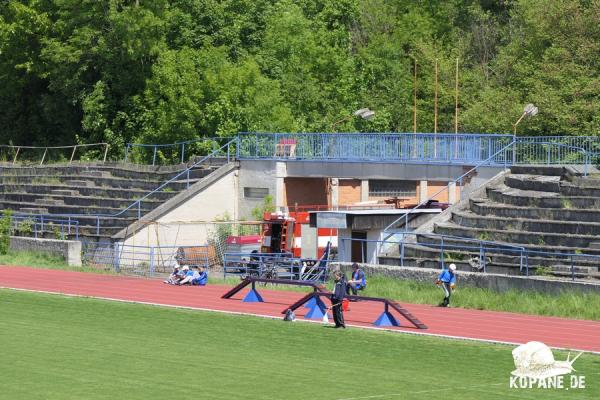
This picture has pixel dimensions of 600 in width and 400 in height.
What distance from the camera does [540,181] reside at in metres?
43.6

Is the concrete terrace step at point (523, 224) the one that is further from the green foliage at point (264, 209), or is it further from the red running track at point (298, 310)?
the green foliage at point (264, 209)

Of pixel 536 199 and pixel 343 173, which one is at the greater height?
pixel 343 173

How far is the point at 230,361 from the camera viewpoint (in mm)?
22375

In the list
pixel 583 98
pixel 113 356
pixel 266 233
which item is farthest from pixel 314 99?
pixel 113 356

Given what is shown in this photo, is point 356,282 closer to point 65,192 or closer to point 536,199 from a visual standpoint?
point 536,199

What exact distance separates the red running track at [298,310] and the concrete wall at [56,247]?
2.28 m

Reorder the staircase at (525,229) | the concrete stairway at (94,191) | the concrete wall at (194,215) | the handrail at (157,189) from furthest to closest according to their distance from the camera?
the concrete stairway at (94,191) → the handrail at (157,189) → the concrete wall at (194,215) → the staircase at (525,229)

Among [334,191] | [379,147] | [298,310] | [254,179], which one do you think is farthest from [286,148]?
[298,310]

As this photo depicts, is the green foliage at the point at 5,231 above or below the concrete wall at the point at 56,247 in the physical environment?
above

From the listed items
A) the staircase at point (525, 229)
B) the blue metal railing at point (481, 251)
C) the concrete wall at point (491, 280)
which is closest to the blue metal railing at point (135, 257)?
the blue metal railing at point (481, 251)

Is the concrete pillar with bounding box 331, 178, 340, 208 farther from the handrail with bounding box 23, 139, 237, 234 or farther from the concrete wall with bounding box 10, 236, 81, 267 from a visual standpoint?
the concrete wall with bounding box 10, 236, 81, 267

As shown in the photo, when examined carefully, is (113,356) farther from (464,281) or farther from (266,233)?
(266,233)

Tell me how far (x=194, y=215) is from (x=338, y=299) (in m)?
24.6

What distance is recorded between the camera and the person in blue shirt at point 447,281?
34438 mm
